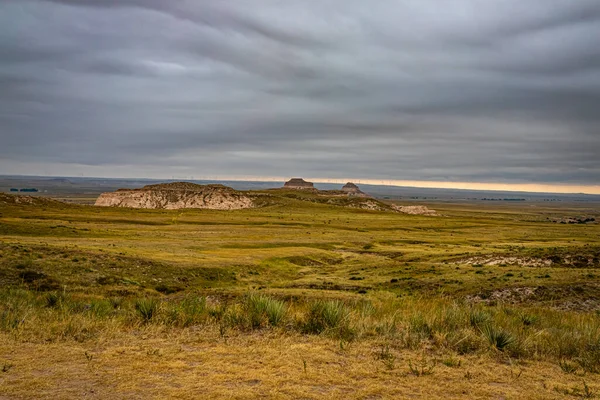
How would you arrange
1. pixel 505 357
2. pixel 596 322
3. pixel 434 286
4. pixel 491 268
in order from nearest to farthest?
pixel 505 357, pixel 596 322, pixel 434 286, pixel 491 268

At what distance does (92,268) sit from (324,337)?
26.1 m

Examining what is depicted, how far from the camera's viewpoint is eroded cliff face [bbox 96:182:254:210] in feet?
530

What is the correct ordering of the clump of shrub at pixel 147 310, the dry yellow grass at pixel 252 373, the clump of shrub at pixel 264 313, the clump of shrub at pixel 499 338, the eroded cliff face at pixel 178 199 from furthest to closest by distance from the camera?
1. the eroded cliff face at pixel 178 199
2. the clump of shrub at pixel 147 310
3. the clump of shrub at pixel 264 313
4. the clump of shrub at pixel 499 338
5. the dry yellow grass at pixel 252 373

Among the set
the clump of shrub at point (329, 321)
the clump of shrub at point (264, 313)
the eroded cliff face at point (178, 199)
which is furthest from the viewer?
the eroded cliff face at point (178, 199)

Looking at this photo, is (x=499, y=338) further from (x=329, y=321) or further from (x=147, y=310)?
(x=147, y=310)

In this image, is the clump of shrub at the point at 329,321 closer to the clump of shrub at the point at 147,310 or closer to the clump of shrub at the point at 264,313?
the clump of shrub at the point at 264,313

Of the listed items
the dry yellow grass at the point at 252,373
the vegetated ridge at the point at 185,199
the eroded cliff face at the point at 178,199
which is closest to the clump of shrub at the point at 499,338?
the dry yellow grass at the point at 252,373

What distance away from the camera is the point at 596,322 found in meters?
15.4

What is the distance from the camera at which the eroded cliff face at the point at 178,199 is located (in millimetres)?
161500

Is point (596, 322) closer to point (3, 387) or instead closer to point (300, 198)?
point (3, 387)

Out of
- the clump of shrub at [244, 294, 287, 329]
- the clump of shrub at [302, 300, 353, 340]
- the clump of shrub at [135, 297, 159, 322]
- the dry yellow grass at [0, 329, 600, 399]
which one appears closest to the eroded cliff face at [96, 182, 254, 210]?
the clump of shrub at [135, 297, 159, 322]

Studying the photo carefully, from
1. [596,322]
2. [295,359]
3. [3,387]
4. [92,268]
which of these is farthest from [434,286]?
[3,387]

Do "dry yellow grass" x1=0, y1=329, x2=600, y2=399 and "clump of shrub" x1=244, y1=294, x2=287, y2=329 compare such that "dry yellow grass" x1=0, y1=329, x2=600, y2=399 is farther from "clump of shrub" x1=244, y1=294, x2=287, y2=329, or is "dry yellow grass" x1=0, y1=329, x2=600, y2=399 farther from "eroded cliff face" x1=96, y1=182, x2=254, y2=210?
"eroded cliff face" x1=96, y1=182, x2=254, y2=210

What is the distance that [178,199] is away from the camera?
6501 inches
